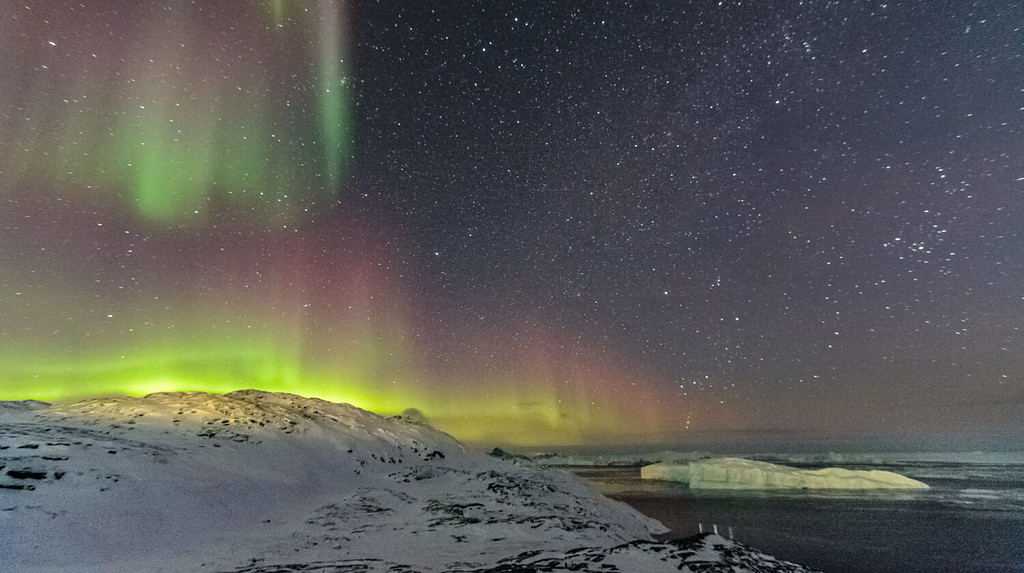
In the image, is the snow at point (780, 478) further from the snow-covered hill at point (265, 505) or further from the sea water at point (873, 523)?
the snow-covered hill at point (265, 505)

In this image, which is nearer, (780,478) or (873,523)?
(873,523)

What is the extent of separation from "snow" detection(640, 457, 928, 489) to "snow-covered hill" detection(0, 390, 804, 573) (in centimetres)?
5033

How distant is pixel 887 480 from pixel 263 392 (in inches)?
4031

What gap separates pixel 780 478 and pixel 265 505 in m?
85.6

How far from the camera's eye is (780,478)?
81.1m

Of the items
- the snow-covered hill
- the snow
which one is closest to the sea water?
the snow

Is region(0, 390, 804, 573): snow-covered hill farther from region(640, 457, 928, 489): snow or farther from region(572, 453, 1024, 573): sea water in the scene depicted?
region(640, 457, 928, 489): snow

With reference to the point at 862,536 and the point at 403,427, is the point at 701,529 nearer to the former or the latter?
the point at 862,536

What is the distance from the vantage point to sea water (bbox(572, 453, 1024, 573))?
95.3ft

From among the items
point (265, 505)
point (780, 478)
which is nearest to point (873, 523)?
point (780, 478)

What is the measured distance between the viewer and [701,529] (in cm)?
4184

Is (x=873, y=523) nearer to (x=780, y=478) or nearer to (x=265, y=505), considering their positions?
(x=780, y=478)

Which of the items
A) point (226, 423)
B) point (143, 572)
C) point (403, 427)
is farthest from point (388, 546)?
point (403, 427)

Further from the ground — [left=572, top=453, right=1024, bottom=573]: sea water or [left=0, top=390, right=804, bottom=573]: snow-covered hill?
[left=0, top=390, right=804, bottom=573]: snow-covered hill
